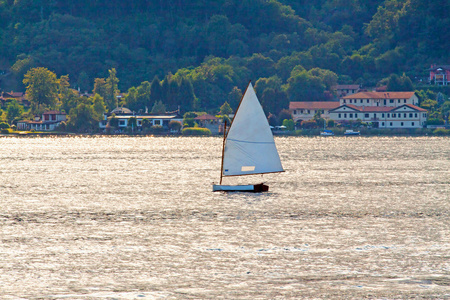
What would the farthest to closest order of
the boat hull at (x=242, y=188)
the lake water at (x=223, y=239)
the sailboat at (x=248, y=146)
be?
the boat hull at (x=242, y=188), the sailboat at (x=248, y=146), the lake water at (x=223, y=239)

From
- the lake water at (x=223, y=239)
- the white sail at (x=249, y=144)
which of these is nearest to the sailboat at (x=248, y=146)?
the white sail at (x=249, y=144)

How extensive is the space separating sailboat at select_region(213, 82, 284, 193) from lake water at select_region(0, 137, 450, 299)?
226 centimetres

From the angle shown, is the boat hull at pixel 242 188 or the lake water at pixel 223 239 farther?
the boat hull at pixel 242 188

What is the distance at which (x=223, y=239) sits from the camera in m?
39.9

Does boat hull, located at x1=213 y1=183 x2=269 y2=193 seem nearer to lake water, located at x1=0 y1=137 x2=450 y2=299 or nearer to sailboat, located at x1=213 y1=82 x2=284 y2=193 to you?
sailboat, located at x1=213 y1=82 x2=284 y2=193

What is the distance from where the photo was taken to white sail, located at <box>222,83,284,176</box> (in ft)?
196

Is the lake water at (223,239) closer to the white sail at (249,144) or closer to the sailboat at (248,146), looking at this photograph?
the sailboat at (248,146)

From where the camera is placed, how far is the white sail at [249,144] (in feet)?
196

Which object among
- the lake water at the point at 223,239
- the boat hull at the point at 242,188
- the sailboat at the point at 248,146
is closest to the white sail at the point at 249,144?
the sailboat at the point at 248,146

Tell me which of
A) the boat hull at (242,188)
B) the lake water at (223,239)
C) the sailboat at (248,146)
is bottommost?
the lake water at (223,239)

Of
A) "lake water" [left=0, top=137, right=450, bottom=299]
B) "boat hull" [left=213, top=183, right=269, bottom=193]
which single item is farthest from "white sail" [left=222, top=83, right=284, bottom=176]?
"lake water" [left=0, top=137, right=450, bottom=299]

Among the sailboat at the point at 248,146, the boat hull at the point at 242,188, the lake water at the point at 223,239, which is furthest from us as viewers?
the boat hull at the point at 242,188

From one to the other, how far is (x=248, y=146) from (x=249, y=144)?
7.5 inches

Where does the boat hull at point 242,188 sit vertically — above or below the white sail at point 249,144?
below
